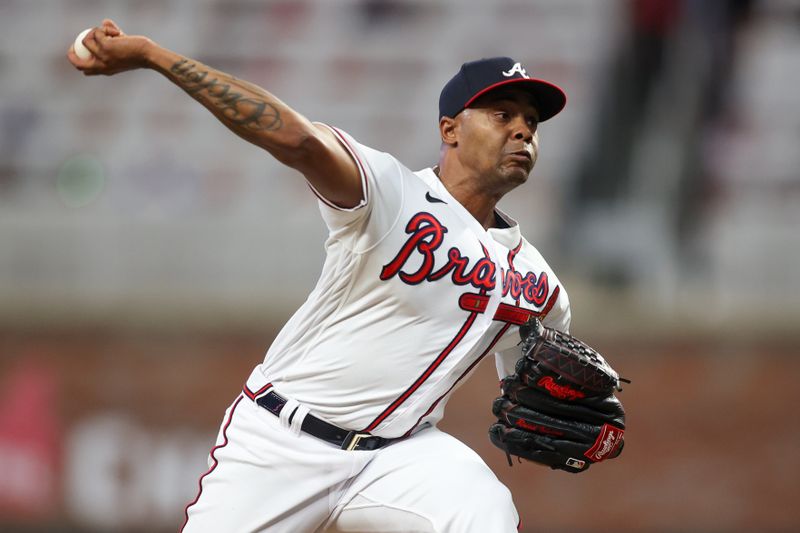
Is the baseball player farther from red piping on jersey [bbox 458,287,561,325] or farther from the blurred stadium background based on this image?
the blurred stadium background

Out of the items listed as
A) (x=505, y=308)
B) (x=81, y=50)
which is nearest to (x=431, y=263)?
(x=505, y=308)

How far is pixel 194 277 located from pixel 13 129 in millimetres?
2316

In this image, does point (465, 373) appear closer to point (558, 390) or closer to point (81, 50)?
point (558, 390)

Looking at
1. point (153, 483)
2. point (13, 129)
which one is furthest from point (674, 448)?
point (13, 129)

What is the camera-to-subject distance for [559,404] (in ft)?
11.9

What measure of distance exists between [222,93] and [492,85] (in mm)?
1004

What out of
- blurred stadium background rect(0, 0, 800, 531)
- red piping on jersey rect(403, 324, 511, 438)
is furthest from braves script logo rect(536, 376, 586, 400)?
blurred stadium background rect(0, 0, 800, 531)

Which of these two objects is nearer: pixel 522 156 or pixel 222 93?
pixel 222 93

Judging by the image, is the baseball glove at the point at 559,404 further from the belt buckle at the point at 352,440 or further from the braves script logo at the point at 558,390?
the belt buckle at the point at 352,440

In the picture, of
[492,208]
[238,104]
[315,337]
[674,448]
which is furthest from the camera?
[674,448]

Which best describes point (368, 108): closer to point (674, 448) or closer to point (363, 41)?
point (363, 41)

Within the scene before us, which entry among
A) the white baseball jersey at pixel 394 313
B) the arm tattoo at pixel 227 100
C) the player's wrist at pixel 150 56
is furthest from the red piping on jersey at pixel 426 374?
the player's wrist at pixel 150 56

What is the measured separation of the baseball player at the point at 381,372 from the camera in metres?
3.33

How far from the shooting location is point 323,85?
359 inches
